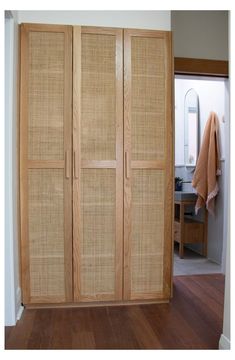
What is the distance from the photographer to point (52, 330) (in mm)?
2002

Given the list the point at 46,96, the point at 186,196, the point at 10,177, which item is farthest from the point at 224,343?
the point at 186,196

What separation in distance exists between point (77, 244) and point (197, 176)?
80.5 inches

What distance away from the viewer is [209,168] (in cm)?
364

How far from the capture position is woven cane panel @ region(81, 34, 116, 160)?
91.7 inches

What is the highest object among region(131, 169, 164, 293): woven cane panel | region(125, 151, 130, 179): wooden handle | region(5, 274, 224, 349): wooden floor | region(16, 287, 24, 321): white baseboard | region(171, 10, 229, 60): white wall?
region(171, 10, 229, 60): white wall

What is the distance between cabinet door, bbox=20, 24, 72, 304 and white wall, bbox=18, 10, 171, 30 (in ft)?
0.45

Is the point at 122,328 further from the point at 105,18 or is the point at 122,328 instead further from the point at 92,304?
the point at 105,18

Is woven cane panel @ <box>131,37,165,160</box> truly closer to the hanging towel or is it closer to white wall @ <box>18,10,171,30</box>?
white wall @ <box>18,10,171,30</box>

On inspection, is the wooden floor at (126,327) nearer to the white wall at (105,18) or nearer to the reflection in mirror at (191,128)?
the white wall at (105,18)

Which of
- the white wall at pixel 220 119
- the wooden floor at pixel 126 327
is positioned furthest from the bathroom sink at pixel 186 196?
the wooden floor at pixel 126 327

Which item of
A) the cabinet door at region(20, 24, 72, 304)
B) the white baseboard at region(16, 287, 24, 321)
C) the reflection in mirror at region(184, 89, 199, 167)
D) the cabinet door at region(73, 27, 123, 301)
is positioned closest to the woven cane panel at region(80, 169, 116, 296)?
the cabinet door at region(73, 27, 123, 301)

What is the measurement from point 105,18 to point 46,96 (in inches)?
30.8

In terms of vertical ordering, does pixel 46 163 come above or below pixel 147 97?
below
